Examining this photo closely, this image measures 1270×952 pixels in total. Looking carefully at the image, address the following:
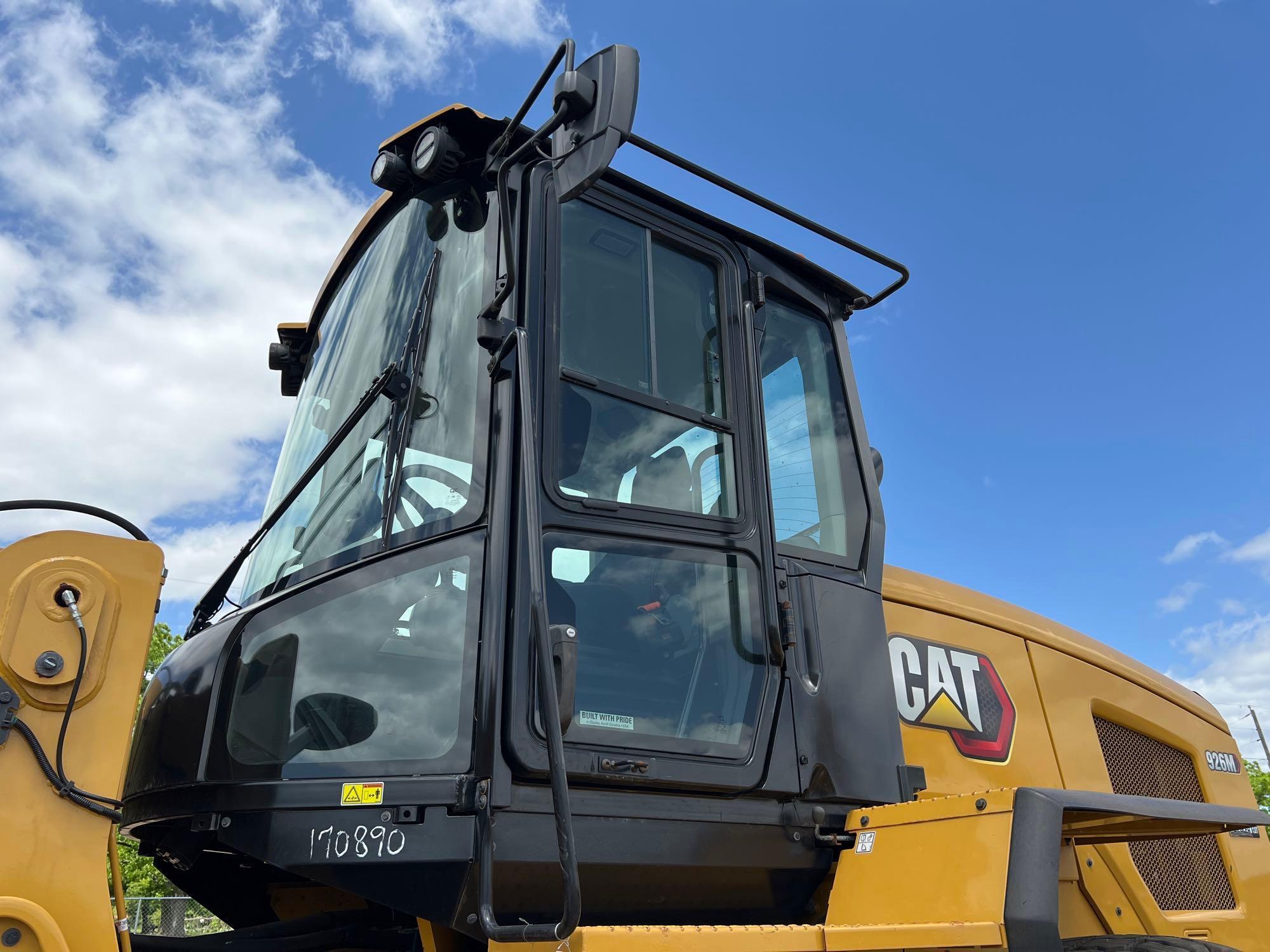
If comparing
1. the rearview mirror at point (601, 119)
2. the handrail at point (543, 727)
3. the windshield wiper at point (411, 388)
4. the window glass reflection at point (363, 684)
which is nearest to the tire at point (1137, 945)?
the handrail at point (543, 727)

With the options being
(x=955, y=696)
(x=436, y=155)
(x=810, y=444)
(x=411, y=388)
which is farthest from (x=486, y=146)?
(x=955, y=696)

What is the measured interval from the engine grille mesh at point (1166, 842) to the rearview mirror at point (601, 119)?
2674mm

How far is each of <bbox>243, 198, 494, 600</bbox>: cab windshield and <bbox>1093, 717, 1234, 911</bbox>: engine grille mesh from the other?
8.24 feet

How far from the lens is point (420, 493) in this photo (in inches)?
99.0

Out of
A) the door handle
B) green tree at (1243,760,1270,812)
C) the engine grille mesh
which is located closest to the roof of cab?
the door handle

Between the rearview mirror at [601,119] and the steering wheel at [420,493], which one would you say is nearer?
the rearview mirror at [601,119]

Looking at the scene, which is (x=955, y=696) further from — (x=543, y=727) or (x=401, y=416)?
(x=401, y=416)

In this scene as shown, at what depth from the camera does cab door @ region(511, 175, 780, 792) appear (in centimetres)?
236

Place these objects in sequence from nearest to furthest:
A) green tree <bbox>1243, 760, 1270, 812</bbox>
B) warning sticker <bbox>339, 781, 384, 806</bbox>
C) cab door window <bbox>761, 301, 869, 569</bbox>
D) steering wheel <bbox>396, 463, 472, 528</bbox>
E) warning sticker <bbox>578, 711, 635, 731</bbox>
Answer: warning sticker <bbox>339, 781, 384, 806</bbox> < warning sticker <bbox>578, 711, 635, 731</bbox> < steering wheel <bbox>396, 463, 472, 528</bbox> < cab door window <bbox>761, 301, 869, 569</bbox> < green tree <bbox>1243, 760, 1270, 812</bbox>

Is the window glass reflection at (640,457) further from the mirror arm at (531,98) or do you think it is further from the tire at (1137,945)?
the tire at (1137,945)

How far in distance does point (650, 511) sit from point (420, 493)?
21.7 inches

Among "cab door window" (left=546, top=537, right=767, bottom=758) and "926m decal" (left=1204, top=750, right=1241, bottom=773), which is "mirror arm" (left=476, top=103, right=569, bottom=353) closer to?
A: "cab door window" (left=546, top=537, right=767, bottom=758)

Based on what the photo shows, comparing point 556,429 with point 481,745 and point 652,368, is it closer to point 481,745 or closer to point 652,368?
point 652,368

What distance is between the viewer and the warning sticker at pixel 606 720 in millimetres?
2287
